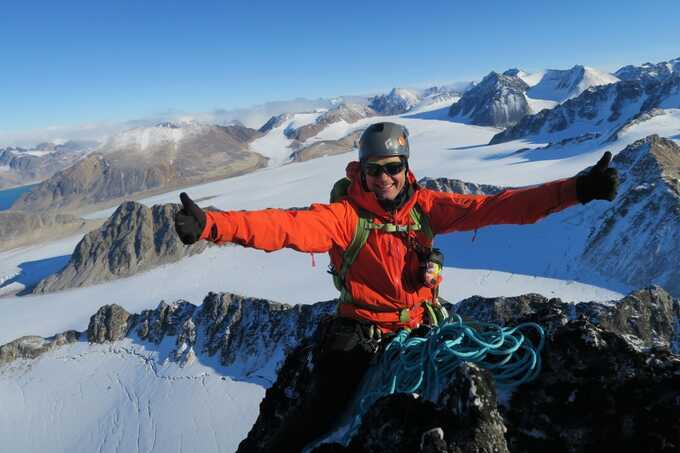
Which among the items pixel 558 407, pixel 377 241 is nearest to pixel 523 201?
pixel 377 241

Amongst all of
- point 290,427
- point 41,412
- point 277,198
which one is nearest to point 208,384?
point 41,412

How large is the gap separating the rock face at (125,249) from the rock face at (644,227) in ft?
252

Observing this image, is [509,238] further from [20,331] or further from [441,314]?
[20,331]

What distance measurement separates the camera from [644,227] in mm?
54188

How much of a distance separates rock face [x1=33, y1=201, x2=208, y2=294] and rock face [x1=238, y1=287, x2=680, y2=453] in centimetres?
10004

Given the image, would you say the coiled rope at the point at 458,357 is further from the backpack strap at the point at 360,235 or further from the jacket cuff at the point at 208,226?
the jacket cuff at the point at 208,226

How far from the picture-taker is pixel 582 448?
407 centimetres

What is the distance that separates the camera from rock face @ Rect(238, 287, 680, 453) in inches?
155

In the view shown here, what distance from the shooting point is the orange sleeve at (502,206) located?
5.39 meters

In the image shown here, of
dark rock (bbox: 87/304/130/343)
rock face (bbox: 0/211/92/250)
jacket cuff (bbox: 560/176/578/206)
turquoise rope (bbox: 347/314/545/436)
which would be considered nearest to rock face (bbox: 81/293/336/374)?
dark rock (bbox: 87/304/130/343)

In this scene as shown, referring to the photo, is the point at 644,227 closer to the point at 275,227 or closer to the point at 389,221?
the point at 389,221

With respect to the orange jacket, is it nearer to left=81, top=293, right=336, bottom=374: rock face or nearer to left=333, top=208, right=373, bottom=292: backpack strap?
left=333, top=208, right=373, bottom=292: backpack strap

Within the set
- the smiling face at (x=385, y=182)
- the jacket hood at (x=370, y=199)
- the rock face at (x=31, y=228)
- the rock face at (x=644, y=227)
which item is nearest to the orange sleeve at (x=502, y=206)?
the jacket hood at (x=370, y=199)

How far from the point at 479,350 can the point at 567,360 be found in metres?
0.89
